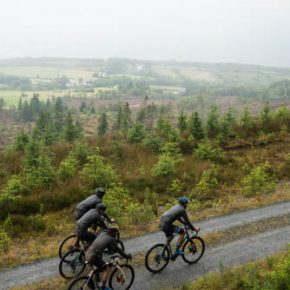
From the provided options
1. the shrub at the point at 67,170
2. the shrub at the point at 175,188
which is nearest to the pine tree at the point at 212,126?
the shrub at the point at 175,188

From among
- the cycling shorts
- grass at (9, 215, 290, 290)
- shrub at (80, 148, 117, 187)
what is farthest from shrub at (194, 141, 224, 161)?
the cycling shorts

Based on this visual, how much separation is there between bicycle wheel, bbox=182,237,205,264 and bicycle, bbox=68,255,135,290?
236 centimetres

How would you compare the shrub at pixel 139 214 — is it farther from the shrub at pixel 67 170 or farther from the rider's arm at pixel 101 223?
the shrub at pixel 67 170

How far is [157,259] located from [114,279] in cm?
165

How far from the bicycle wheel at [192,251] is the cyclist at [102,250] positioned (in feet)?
10.7

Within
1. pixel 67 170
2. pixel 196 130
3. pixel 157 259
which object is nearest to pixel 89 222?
pixel 157 259

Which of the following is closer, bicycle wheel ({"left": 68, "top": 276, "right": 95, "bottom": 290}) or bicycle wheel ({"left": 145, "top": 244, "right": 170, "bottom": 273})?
bicycle wheel ({"left": 68, "top": 276, "right": 95, "bottom": 290})

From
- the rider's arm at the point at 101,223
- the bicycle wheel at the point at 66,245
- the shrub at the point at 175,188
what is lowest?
the shrub at the point at 175,188

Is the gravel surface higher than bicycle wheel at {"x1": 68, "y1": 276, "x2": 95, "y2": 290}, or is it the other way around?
bicycle wheel at {"x1": 68, "y1": 276, "x2": 95, "y2": 290}

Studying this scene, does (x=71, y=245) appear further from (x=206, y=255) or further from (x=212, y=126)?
(x=212, y=126)

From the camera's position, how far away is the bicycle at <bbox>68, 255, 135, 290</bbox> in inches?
438

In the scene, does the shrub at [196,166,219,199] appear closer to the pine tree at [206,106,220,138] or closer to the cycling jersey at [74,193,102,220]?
the pine tree at [206,106,220,138]

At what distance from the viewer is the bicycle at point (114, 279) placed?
36.5 ft

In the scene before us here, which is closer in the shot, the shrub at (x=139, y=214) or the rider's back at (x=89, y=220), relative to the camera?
the rider's back at (x=89, y=220)
